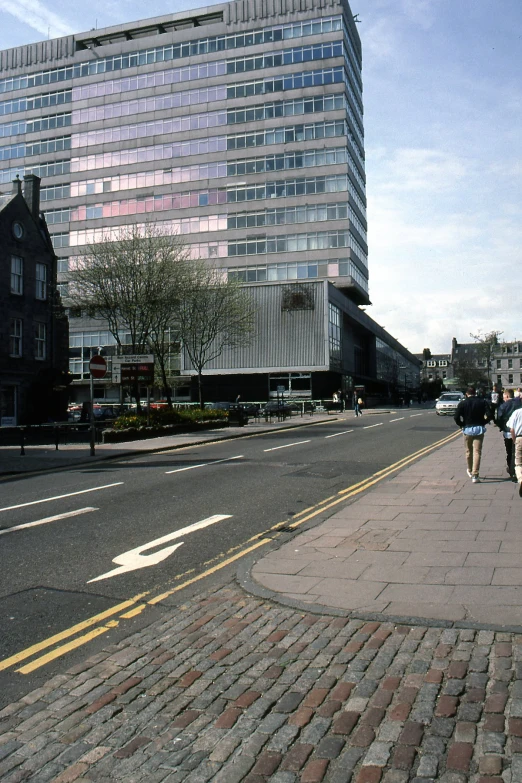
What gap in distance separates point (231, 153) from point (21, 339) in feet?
136

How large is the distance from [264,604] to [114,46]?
81.6 m

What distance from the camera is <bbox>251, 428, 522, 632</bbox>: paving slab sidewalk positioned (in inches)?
207

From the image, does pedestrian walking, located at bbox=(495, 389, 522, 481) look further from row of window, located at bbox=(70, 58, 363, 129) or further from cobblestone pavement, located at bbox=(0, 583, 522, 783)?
row of window, located at bbox=(70, 58, 363, 129)

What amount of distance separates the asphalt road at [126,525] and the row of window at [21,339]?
20507 mm

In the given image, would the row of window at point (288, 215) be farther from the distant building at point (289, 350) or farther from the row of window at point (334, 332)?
the row of window at point (334, 332)

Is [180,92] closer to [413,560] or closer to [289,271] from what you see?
[289,271]

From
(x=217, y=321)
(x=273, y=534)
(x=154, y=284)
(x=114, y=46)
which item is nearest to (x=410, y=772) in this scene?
(x=273, y=534)

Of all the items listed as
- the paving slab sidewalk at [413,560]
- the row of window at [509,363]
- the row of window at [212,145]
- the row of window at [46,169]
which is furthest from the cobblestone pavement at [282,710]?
the row of window at [509,363]

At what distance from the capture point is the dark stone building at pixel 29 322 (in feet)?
117

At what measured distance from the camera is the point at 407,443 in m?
23.5

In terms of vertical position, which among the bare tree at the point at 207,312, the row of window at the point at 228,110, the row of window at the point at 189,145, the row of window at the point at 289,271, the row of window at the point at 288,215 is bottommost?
the bare tree at the point at 207,312

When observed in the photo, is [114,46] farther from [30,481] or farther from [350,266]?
[30,481]

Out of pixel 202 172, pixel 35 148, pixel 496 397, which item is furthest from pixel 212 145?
pixel 496 397

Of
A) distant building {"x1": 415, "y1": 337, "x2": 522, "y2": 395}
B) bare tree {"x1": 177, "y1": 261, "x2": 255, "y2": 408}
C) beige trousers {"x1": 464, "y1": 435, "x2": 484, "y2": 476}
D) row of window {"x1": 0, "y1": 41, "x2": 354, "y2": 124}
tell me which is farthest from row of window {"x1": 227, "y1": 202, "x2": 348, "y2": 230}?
beige trousers {"x1": 464, "y1": 435, "x2": 484, "y2": 476}
